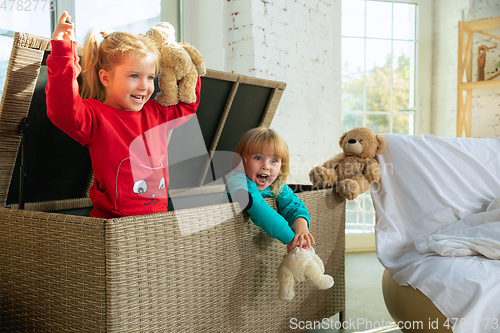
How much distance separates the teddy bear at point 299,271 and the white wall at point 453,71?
2.68 metres

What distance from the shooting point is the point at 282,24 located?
8.04 feet

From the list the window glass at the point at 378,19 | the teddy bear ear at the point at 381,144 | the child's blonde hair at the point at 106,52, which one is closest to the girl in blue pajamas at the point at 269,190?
the child's blonde hair at the point at 106,52

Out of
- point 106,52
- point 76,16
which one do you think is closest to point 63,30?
point 106,52

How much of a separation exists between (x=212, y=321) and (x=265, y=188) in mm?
470

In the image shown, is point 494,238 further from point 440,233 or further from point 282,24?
point 282,24

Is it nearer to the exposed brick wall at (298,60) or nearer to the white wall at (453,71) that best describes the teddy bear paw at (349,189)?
the exposed brick wall at (298,60)

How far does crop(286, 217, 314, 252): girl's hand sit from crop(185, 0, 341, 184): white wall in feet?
4.34

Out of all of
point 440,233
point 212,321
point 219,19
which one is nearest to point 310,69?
point 219,19

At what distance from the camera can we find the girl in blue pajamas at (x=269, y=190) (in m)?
1.12

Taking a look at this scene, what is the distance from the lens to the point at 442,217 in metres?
1.61

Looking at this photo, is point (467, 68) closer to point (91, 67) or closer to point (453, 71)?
point (453, 71)

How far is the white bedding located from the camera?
1178mm

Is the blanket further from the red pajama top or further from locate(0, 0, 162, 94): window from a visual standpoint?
locate(0, 0, 162, 94): window

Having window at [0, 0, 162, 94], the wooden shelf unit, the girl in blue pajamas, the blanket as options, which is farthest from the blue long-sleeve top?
the wooden shelf unit
